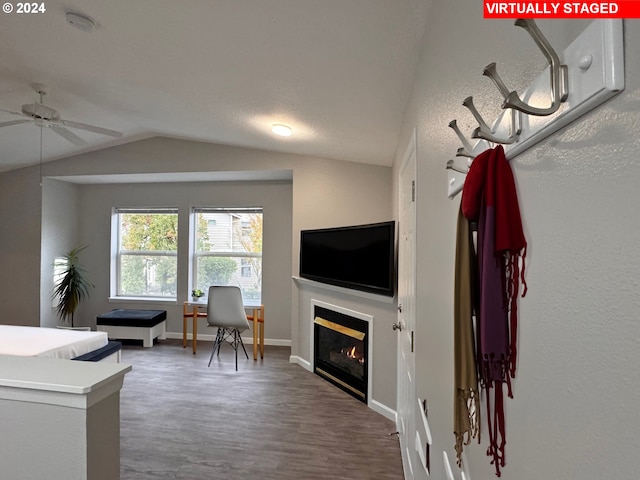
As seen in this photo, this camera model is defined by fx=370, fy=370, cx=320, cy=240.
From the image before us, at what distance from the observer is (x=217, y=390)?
140 inches

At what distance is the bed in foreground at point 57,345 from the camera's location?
8.34 ft

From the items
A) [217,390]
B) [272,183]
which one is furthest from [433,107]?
[272,183]

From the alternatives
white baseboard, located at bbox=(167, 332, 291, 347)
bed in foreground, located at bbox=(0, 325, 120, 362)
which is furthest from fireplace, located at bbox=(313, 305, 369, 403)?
bed in foreground, located at bbox=(0, 325, 120, 362)

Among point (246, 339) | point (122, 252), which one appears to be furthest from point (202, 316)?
point (122, 252)

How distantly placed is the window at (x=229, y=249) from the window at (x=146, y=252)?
37 cm

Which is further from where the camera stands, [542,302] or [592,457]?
[542,302]

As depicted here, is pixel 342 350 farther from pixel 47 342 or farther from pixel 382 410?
pixel 47 342

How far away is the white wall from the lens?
352 mm

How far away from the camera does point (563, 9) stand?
1.53ft

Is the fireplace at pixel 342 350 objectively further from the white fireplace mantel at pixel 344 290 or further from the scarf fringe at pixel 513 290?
the scarf fringe at pixel 513 290

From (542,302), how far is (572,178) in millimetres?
179

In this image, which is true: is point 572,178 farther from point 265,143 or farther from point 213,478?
point 265,143

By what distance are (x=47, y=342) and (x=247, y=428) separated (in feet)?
5.34

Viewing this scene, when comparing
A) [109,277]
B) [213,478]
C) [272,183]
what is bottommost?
[213,478]
